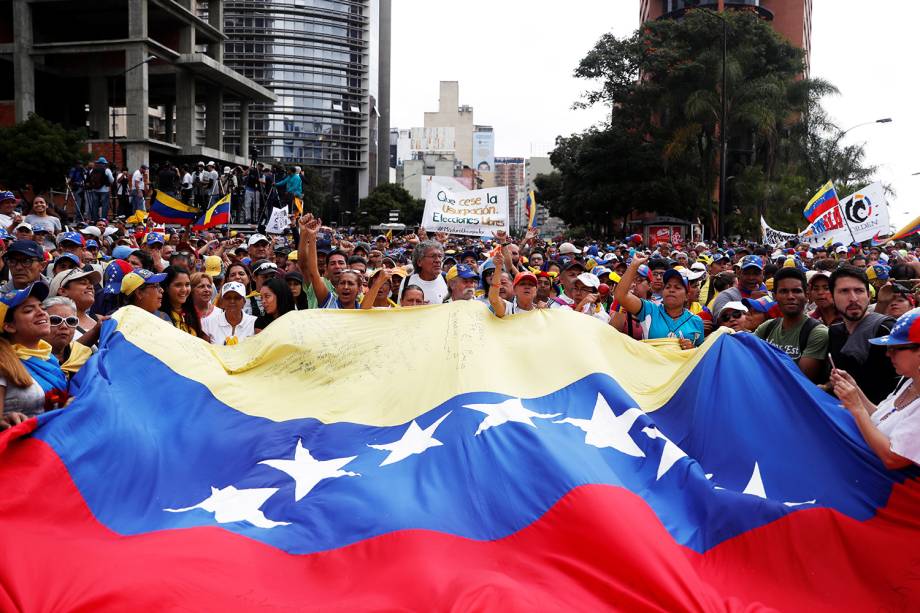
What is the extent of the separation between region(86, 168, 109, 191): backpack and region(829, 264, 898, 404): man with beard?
21.6 m

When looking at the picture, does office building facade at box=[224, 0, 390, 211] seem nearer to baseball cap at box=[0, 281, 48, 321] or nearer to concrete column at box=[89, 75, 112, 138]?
concrete column at box=[89, 75, 112, 138]

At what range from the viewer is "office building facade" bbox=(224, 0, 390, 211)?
11769 centimetres

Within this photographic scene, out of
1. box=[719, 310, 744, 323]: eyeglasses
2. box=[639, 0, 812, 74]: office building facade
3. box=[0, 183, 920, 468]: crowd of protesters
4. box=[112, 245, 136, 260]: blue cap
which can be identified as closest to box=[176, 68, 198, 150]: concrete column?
box=[639, 0, 812, 74]: office building facade

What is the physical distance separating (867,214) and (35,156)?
30.6 meters

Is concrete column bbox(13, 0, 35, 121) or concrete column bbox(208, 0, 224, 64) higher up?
concrete column bbox(208, 0, 224, 64)

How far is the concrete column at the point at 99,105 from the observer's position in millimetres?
48625

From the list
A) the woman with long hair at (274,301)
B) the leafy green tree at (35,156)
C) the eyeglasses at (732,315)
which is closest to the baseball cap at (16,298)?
the woman with long hair at (274,301)

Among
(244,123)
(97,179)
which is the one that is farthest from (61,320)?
(244,123)

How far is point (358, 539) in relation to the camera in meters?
4.06

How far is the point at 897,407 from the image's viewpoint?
4.33m

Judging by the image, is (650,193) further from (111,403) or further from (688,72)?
(111,403)

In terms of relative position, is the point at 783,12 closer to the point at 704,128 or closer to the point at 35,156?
the point at 704,128

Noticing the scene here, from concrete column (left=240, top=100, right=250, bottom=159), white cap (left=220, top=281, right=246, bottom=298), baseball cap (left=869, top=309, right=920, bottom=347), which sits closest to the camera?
baseball cap (left=869, top=309, right=920, bottom=347)

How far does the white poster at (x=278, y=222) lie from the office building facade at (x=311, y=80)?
102 m
